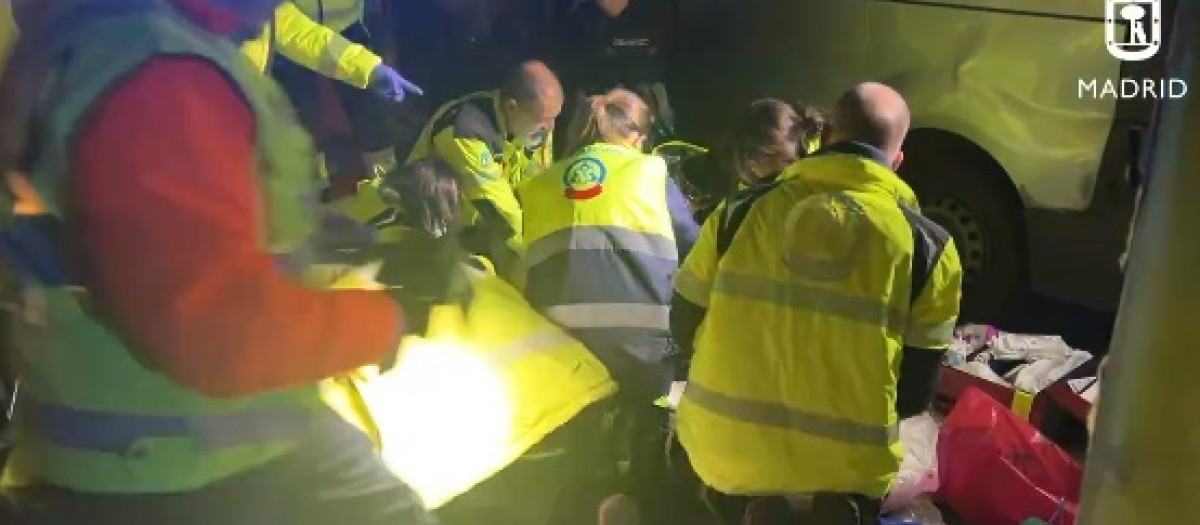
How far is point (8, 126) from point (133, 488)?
0.46 metres

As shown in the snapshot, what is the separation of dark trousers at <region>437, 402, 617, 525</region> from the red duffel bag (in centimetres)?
57

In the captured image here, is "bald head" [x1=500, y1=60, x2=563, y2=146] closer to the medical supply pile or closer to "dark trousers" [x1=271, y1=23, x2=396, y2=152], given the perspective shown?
"dark trousers" [x1=271, y1=23, x2=396, y2=152]

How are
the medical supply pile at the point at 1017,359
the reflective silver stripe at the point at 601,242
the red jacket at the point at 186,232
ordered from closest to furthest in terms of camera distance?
the red jacket at the point at 186,232 → the reflective silver stripe at the point at 601,242 → the medical supply pile at the point at 1017,359

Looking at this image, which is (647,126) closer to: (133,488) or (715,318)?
(715,318)

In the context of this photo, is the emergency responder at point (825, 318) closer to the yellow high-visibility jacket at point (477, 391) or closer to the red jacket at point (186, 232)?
the yellow high-visibility jacket at point (477, 391)

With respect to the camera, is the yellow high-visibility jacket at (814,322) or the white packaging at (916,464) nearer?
the yellow high-visibility jacket at (814,322)

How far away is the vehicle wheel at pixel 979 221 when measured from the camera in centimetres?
188

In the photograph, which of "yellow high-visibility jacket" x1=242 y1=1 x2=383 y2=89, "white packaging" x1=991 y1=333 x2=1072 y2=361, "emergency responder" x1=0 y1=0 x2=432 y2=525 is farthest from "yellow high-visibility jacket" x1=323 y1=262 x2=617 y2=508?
"white packaging" x1=991 y1=333 x2=1072 y2=361

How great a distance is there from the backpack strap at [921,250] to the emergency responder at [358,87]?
706 millimetres

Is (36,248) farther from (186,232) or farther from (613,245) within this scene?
(613,245)

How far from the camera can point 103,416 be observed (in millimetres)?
1540

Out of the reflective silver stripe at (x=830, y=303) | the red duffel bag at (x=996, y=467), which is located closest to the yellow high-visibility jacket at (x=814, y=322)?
the reflective silver stripe at (x=830, y=303)

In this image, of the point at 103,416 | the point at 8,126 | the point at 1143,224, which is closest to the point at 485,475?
the point at 103,416

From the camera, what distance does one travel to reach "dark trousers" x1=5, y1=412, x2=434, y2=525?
1.60 m
